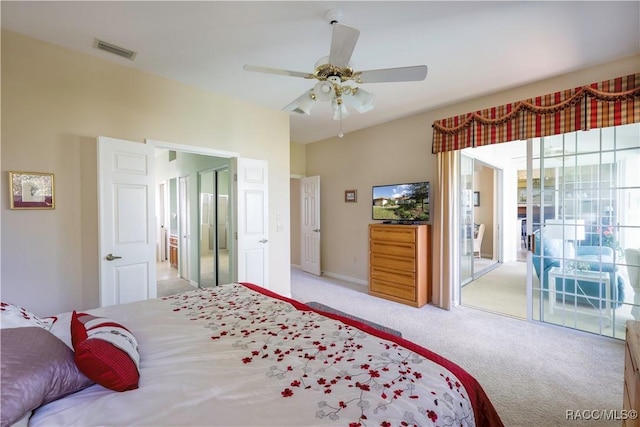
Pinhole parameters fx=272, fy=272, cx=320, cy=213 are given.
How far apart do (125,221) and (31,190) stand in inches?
27.4

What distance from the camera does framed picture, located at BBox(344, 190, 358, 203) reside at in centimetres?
514

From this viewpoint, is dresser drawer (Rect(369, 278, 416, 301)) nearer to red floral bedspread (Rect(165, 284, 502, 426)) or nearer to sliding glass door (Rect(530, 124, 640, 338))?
sliding glass door (Rect(530, 124, 640, 338))

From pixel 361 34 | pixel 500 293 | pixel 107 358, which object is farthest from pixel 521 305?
pixel 107 358

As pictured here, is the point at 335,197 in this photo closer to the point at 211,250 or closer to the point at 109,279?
the point at 211,250

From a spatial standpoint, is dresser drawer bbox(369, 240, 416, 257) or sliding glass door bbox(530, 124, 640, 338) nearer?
sliding glass door bbox(530, 124, 640, 338)

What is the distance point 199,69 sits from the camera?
2.84m

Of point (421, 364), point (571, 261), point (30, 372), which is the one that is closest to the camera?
point (30, 372)

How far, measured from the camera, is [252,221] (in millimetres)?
3682

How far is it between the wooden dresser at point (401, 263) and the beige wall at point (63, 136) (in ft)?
9.92

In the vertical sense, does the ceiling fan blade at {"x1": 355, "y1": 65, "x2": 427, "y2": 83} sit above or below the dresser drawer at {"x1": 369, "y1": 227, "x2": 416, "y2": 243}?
above

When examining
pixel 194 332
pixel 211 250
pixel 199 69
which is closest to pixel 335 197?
pixel 211 250

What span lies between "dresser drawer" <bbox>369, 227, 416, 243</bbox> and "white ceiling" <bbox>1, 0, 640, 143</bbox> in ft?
6.19

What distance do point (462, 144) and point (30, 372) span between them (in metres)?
4.12
